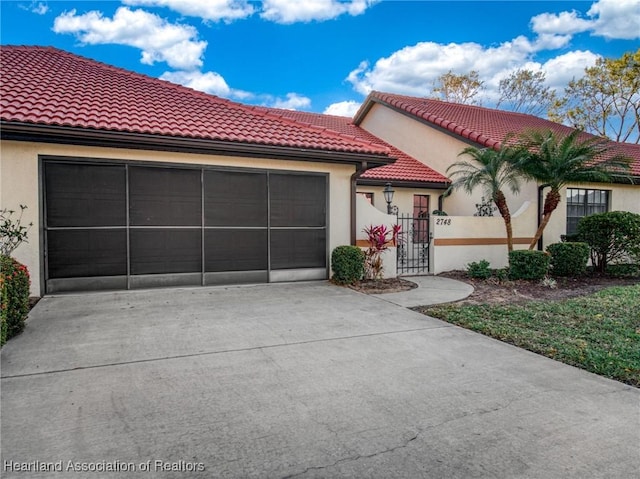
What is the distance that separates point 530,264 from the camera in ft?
32.1

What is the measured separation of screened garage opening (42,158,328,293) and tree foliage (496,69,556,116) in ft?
78.6

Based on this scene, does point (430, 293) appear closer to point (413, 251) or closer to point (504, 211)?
point (413, 251)

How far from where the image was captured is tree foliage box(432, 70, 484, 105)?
26.8m

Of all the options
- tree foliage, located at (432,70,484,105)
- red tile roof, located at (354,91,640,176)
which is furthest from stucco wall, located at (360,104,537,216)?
tree foliage, located at (432,70,484,105)

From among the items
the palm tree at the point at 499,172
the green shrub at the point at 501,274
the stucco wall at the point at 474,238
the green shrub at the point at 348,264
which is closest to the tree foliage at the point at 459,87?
the stucco wall at the point at 474,238

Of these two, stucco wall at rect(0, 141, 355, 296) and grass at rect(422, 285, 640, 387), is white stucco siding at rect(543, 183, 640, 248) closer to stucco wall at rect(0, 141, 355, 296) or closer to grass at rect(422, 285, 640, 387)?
Answer: grass at rect(422, 285, 640, 387)

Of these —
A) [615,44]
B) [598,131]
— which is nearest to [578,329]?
[615,44]

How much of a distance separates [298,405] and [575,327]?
4697 millimetres

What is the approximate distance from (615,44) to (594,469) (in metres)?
27.3

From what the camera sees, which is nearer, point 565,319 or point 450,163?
point 565,319

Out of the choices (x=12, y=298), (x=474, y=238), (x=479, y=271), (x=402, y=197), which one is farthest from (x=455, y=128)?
(x=12, y=298)

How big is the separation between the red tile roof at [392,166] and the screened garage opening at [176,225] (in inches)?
154

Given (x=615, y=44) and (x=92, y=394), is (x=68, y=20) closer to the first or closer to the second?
(x=92, y=394)

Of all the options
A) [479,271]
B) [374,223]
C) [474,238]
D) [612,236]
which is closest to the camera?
[374,223]
